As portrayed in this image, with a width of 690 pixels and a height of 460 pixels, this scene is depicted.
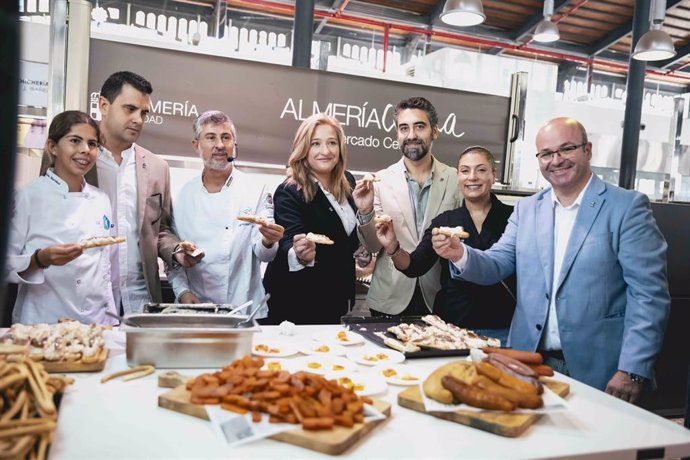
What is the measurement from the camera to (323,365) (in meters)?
2.01

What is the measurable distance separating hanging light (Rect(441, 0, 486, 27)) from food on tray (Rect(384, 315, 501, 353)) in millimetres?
5148

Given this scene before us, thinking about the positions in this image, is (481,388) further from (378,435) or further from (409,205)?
(409,205)

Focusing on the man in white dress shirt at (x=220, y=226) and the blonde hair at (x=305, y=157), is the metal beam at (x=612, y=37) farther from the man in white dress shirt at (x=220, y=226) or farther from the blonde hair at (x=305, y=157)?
the man in white dress shirt at (x=220, y=226)

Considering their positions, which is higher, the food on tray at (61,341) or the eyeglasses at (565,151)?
the eyeglasses at (565,151)

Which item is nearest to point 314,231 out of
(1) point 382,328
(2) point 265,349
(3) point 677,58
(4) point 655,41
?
(1) point 382,328

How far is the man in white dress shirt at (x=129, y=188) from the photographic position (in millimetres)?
3041

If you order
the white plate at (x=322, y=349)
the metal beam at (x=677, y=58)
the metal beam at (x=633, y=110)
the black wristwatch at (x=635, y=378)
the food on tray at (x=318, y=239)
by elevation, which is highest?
the metal beam at (x=677, y=58)

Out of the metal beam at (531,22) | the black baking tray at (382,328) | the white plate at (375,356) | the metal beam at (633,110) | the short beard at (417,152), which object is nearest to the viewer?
the white plate at (375,356)

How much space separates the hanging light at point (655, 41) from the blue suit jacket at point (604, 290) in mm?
5983

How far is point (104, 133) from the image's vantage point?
10.2 feet

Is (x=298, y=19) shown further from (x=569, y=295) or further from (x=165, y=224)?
(x=569, y=295)

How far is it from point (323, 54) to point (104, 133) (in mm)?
2100

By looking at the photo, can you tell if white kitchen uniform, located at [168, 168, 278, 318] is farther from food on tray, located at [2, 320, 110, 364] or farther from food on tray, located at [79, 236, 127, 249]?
food on tray, located at [2, 320, 110, 364]

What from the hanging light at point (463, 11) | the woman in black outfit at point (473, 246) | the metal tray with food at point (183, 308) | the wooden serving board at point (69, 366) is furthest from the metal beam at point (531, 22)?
the wooden serving board at point (69, 366)
